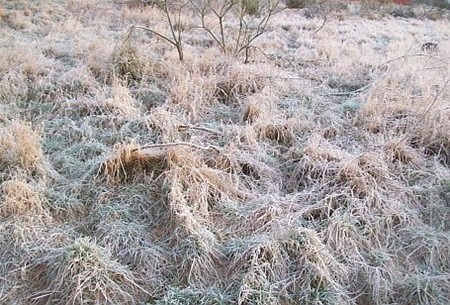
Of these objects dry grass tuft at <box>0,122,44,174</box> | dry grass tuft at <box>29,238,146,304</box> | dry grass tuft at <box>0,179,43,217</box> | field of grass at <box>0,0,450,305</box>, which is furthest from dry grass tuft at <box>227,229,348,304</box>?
dry grass tuft at <box>0,122,44,174</box>

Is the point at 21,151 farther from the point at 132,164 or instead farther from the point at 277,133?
the point at 277,133

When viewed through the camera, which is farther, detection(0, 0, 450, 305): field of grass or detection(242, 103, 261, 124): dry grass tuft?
detection(242, 103, 261, 124): dry grass tuft

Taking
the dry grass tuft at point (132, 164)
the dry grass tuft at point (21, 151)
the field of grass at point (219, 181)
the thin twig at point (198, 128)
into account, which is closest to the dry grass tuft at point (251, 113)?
the field of grass at point (219, 181)

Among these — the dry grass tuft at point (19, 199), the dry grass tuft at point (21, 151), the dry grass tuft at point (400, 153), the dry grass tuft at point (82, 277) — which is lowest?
the dry grass tuft at point (82, 277)

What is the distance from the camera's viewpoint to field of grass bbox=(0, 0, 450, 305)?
219 centimetres

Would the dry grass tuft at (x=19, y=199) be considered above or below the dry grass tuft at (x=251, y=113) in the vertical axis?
below

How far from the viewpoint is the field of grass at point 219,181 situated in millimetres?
2191

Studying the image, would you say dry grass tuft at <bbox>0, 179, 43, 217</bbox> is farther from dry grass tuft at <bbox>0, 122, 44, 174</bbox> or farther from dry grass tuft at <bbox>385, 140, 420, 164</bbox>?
dry grass tuft at <bbox>385, 140, 420, 164</bbox>

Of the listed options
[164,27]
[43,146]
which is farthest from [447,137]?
[164,27]

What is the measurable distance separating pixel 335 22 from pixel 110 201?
24.5ft

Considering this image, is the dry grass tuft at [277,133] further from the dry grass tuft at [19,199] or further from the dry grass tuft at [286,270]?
the dry grass tuft at [19,199]

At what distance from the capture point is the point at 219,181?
9.18 feet

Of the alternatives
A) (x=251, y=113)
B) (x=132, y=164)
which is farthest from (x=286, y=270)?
(x=251, y=113)

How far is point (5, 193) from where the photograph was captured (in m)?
2.59
